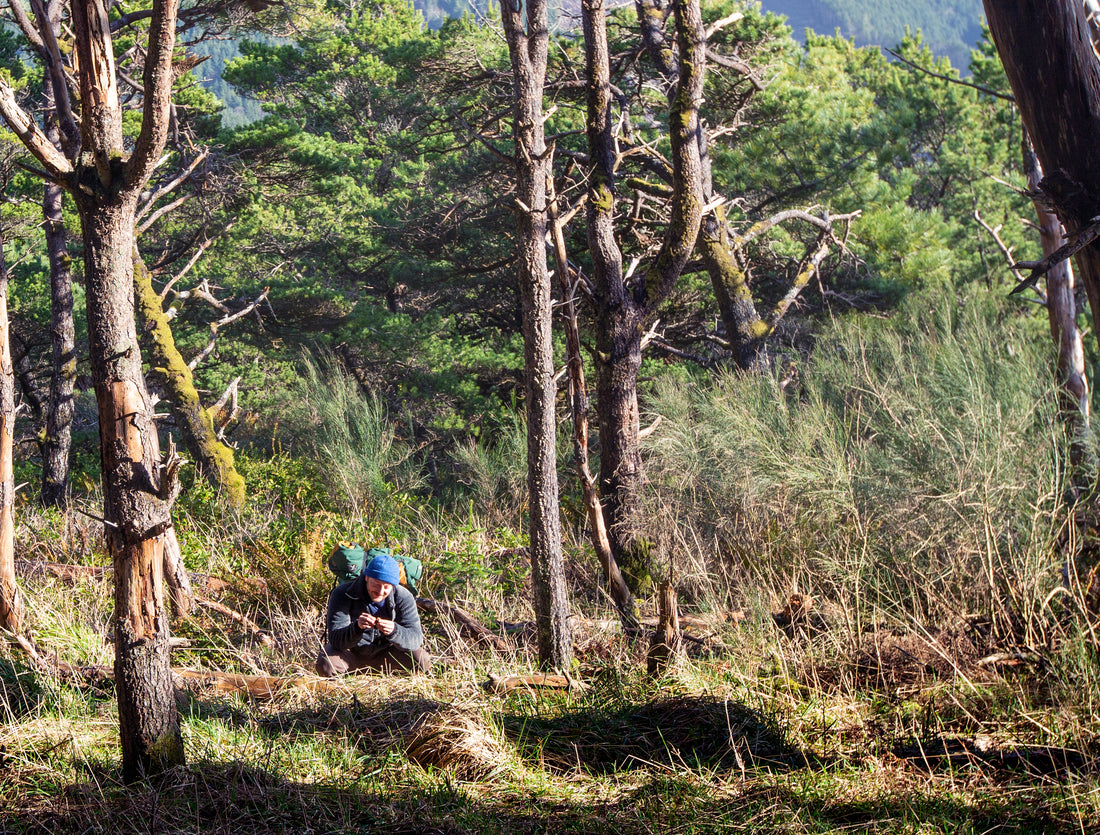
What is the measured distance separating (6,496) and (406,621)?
291cm

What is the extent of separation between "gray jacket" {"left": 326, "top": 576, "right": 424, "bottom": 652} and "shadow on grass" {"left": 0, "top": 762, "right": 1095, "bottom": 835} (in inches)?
64.7

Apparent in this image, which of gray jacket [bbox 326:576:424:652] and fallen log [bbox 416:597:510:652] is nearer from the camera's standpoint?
gray jacket [bbox 326:576:424:652]

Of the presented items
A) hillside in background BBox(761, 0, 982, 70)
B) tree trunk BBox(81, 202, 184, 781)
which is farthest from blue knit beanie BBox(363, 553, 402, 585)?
hillside in background BBox(761, 0, 982, 70)

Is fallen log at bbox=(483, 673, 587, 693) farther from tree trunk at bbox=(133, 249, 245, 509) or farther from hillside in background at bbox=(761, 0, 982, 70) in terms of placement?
hillside in background at bbox=(761, 0, 982, 70)

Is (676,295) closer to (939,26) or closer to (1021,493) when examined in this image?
(1021,493)

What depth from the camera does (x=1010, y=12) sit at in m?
3.13

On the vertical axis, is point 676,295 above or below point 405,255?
below

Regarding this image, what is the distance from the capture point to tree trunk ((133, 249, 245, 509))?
10.4 meters

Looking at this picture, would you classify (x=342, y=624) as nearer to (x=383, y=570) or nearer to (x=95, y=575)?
(x=383, y=570)

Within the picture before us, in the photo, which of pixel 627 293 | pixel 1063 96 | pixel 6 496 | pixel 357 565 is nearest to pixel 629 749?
pixel 357 565

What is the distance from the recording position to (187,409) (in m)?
10.7

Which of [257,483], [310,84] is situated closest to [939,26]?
[310,84]

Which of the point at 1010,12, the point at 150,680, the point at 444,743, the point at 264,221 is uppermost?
the point at 264,221

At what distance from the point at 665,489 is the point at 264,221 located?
11433 mm
